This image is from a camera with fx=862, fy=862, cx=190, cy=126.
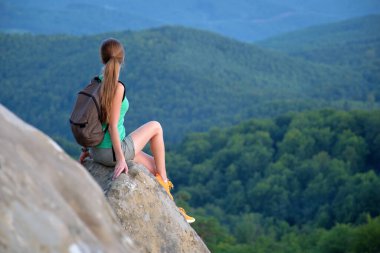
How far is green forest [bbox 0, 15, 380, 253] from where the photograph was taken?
51.6 meters

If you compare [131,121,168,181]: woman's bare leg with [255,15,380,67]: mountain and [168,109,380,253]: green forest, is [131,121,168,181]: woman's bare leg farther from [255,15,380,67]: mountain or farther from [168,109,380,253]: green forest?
[255,15,380,67]: mountain

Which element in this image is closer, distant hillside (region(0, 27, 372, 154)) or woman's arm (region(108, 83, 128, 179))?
woman's arm (region(108, 83, 128, 179))

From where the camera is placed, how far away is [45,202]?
389cm

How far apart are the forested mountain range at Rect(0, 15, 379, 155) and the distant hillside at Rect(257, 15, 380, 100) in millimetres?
5621

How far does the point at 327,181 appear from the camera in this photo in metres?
60.5

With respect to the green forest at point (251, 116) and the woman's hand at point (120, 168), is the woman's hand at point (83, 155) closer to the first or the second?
the woman's hand at point (120, 168)

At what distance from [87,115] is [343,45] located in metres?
143

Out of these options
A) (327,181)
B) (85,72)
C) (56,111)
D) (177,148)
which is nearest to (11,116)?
(327,181)

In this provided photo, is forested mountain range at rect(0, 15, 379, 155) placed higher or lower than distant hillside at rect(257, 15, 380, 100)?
lower

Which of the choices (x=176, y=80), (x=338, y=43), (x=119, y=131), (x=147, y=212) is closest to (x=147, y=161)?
(x=119, y=131)

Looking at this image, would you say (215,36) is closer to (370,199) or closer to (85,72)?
(85,72)

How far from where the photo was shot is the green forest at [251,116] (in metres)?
51.6

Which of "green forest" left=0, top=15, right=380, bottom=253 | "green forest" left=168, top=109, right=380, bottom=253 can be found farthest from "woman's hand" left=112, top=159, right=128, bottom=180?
"green forest" left=168, top=109, right=380, bottom=253

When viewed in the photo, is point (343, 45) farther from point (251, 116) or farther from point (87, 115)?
point (87, 115)
